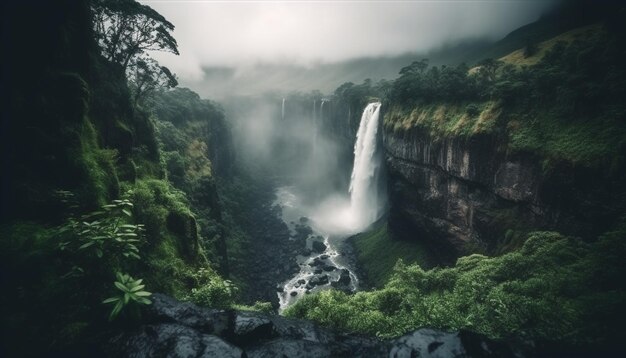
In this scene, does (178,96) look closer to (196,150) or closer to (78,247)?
(196,150)

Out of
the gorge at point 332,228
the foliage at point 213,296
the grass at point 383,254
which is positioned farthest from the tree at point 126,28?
the grass at point 383,254

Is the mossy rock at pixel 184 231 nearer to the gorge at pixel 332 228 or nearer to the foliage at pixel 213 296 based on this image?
the gorge at pixel 332 228

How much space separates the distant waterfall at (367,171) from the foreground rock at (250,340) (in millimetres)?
46805

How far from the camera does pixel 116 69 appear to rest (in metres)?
23.2

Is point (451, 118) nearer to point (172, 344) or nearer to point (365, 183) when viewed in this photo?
point (365, 183)

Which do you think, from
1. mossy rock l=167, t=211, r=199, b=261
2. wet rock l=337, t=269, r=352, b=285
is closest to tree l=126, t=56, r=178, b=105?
mossy rock l=167, t=211, r=199, b=261

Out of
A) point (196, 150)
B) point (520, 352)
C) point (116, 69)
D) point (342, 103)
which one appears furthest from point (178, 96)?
point (520, 352)

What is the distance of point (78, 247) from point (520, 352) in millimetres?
10972

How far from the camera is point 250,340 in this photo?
7781 millimetres

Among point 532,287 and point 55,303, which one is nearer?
point 55,303

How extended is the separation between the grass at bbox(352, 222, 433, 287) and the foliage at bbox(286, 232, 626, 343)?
68.5 feet

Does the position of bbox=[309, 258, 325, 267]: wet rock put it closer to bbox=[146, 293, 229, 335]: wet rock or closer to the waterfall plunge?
the waterfall plunge

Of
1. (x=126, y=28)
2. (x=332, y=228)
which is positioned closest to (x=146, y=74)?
(x=126, y=28)

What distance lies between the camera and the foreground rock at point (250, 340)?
6.84m
